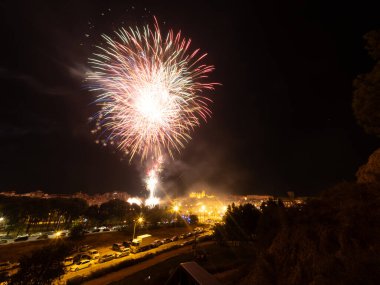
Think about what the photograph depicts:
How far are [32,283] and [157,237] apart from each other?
4732 cm

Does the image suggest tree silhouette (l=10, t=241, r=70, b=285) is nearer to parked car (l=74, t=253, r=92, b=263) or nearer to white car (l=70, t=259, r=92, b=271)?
white car (l=70, t=259, r=92, b=271)

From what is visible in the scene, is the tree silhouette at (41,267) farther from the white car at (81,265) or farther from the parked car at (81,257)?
the parked car at (81,257)

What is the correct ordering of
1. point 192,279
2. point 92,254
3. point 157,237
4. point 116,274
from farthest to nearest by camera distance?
point 157,237 → point 92,254 → point 116,274 → point 192,279

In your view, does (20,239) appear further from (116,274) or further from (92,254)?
(116,274)

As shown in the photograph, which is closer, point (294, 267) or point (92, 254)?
point (294, 267)

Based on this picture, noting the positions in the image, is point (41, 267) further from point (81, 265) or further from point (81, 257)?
point (81, 257)

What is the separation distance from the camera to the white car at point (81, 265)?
29.9 metres

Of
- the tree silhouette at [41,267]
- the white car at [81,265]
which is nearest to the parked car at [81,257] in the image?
the white car at [81,265]

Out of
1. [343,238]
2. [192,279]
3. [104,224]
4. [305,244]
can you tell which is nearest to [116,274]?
[305,244]

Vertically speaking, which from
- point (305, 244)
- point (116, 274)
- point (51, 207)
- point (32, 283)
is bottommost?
point (116, 274)

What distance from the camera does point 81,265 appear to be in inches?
1226

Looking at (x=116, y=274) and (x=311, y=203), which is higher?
(x=311, y=203)

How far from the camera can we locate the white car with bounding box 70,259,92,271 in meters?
29.9

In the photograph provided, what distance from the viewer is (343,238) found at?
461 inches
